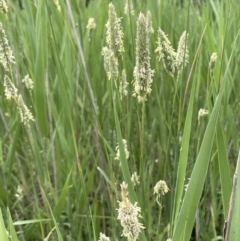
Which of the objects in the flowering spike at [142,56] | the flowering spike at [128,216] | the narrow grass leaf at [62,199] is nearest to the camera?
the flowering spike at [128,216]

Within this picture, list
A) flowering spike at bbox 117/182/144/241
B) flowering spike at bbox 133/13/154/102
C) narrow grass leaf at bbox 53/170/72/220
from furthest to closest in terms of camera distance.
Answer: narrow grass leaf at bbox 53/170/72/220 < flowering spike at bbox 133/13/154/102 < flowering spike at bbox 117/182/144/241

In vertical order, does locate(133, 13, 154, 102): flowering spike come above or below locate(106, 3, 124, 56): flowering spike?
below

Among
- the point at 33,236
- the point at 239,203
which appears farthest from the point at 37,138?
the point at 239,203

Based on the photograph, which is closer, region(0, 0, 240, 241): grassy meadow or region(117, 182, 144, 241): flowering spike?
region(117, 182, 144, 241): flowering spike

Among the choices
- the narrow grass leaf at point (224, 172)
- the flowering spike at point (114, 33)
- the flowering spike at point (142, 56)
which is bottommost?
the narrow grass leaf at point (224, 172)

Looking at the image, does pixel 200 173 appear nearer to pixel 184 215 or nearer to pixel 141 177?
pixel 184 215

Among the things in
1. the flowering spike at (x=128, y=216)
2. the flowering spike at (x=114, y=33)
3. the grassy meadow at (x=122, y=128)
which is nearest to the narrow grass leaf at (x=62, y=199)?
the grassy meadow at (x=122, y=128)

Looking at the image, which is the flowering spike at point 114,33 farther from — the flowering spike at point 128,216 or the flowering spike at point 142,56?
the flowering spike at point 128,216

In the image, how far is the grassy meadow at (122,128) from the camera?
21.9 inches

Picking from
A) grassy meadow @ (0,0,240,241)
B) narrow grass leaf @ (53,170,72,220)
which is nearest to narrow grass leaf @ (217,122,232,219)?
grassy meadow @ (0,0,240,241)

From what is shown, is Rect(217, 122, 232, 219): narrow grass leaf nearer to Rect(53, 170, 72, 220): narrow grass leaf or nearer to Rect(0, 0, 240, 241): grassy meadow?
Rect(0, 0, 240, 241): grassy meadow

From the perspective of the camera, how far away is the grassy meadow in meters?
0.56

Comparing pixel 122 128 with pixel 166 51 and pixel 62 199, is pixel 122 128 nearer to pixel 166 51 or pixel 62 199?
pixel 62 199

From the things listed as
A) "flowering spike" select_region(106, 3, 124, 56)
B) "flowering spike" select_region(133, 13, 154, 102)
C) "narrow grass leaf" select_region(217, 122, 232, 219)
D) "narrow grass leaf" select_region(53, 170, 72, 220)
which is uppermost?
"flowering spike" select_region(106, 3, 124, 56)
